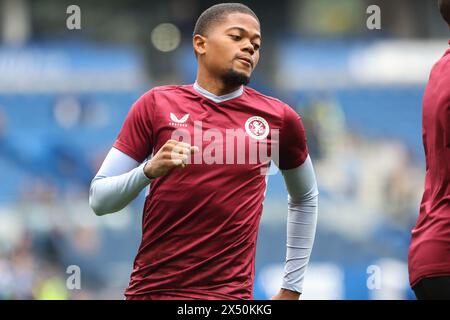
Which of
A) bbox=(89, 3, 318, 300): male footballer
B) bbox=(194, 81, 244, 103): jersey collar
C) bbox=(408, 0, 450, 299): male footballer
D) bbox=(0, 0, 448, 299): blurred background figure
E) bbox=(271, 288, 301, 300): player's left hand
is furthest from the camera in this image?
bbox=(0, 0, 448, 299): blurred background figure

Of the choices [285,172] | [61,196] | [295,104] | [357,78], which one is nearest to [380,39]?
[357,78]

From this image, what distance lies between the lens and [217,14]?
4590mm

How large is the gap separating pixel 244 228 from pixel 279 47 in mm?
13356

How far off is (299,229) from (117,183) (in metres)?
1.01

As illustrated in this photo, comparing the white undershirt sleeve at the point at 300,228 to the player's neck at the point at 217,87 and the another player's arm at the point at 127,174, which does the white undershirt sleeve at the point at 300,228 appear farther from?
the another player's arm at the point at 127,174

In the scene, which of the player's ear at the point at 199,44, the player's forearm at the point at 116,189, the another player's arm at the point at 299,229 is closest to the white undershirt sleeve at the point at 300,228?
the another player's arm at the point at 299,229

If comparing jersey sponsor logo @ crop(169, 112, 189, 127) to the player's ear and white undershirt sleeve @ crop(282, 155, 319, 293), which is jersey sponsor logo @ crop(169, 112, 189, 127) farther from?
white undershirt sleeve @ crop(282, 155, 319, 293)

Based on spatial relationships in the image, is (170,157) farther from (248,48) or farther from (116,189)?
(248,48)

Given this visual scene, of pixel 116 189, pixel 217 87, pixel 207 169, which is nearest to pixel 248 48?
pixel 217 87

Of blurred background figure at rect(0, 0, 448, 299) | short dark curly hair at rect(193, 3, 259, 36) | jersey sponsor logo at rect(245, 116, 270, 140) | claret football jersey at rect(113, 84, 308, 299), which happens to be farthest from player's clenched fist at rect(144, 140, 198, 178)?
blurred background figure at rect(0, 0, 448, 299)

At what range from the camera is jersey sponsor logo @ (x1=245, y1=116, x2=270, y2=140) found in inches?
176

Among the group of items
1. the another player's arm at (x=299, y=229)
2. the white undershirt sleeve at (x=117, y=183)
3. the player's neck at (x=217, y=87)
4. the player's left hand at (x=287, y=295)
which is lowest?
the player's left hand at (x=287, y=295)

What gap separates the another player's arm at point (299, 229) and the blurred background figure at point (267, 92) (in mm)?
8972

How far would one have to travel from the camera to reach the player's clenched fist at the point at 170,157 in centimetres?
395
